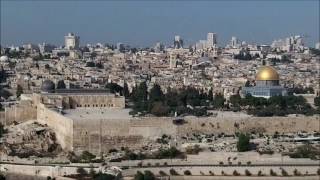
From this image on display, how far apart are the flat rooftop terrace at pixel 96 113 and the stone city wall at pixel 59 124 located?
1.19 ft

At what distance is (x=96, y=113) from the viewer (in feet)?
118

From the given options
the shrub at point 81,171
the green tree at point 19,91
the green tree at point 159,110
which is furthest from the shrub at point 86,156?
the green tree at point 19,91

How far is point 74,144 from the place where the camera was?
3209 centimetres

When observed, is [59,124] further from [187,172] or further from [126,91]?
[126,91]

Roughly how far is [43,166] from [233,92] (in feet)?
58.6

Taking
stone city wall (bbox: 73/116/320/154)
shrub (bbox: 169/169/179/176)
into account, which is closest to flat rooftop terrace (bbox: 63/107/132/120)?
stone city wall (bbox: 73/116/320/154)

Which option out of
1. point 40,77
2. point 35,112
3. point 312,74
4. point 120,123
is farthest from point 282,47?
point 120,123

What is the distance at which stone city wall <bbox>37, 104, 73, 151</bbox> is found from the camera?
32469mm

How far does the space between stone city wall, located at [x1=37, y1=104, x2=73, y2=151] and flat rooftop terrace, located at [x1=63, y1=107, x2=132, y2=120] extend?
14.3 inches

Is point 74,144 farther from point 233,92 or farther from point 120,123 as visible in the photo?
point 233,92

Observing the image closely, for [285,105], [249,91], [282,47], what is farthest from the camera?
[282,47]

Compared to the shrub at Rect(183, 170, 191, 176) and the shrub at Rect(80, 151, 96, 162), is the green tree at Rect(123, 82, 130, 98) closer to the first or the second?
the shrub at Rect(80, 151, 96, 162)

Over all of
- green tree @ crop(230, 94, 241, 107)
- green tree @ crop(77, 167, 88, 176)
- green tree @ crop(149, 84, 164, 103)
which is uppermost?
green tree @ crop(149, 84, 164, 103)

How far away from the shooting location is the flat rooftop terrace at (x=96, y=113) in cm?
3333
